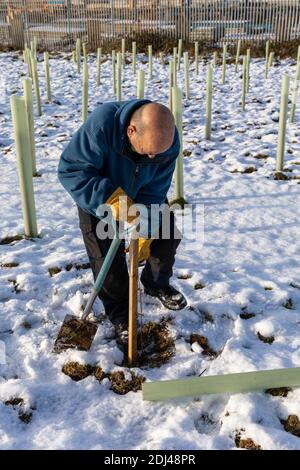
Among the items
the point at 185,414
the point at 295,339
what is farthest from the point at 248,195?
the point at 185,414

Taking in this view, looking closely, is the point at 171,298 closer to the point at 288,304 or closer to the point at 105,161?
the point at 288,304

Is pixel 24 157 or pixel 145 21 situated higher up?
pixel 145 21

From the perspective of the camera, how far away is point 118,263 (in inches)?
79.7

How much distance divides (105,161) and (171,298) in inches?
32.0

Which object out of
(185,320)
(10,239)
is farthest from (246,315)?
(10,239)

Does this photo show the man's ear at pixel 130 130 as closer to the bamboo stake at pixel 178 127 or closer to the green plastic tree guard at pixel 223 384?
the green plastic tree guard at pixel 223 384

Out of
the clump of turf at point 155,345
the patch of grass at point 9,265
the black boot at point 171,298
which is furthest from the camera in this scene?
the patch of grass at point 9,265

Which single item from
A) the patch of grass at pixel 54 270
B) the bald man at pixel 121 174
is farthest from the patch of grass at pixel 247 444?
the patch of grass at pixel 54 270

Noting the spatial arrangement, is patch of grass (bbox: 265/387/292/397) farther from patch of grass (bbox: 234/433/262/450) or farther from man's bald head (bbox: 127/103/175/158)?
man's bald head (bbox: 127/103/175/158)

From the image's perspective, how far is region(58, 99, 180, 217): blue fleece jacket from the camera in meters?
1.78

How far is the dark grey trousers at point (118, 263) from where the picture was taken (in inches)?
79.7

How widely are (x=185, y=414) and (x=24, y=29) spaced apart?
49.9ft

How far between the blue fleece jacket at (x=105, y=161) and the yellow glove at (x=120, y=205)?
0.02m

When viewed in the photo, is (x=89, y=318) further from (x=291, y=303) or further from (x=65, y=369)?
(x=291, y=303)
